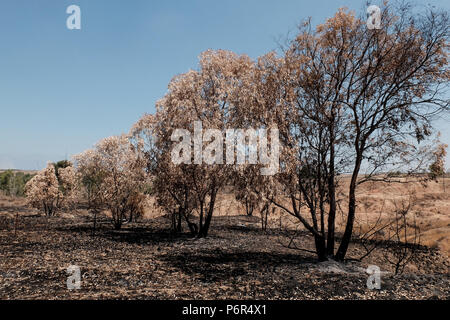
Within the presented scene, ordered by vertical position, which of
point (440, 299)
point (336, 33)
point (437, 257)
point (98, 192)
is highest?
point (336, 33)

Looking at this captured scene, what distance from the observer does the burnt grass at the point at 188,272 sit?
7762mm

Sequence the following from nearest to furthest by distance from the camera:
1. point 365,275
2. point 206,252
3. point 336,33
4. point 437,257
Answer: point 365,275, point 336,33, point 206,252, point 437,257

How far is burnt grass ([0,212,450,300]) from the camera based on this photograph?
7.76 m

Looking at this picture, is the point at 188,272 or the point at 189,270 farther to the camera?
the point at 189,270

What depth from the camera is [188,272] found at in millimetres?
9945

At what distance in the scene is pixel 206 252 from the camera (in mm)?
13305

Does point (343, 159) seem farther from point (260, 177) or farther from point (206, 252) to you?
point (206, 252)

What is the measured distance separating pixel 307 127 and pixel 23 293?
909 cm

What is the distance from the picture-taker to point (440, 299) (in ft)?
24.6
